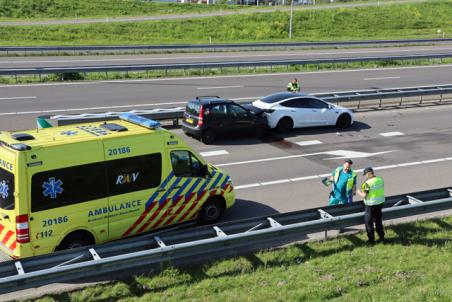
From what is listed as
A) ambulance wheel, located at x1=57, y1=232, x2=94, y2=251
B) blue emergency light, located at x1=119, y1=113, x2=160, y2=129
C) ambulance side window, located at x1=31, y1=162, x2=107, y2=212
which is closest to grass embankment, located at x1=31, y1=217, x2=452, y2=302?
ambulance wheel, located at x1=57, y1=232, x2=94, y2=251

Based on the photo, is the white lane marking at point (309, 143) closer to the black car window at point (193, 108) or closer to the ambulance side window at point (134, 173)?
the black car window at point (193, 108)

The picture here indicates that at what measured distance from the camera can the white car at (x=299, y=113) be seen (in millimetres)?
19344

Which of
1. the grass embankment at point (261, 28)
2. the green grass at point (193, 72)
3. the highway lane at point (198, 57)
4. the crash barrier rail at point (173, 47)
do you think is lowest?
the green grass at point (193, 72)

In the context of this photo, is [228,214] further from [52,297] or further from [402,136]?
[402,136]

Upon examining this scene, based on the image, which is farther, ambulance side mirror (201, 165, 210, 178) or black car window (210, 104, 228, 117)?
black car window (210, 104, 228, 117)

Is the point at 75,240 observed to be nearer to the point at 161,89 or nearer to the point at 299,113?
the point at 299,113

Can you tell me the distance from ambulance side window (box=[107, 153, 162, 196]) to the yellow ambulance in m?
0.02

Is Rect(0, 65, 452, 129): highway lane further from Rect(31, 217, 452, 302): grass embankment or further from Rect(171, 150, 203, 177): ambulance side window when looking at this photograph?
Rect(31, 217, 452, 302): grass embankment

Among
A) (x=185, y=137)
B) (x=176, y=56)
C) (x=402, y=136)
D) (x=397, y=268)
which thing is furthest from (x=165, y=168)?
(x=176, y=56)

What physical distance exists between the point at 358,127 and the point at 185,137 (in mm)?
6910

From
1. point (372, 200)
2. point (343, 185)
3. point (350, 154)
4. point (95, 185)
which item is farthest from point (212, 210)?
point (350, 154)

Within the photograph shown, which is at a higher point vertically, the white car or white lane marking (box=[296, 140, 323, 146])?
the white car

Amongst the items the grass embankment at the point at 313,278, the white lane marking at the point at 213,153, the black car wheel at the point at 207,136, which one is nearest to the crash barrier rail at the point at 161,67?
the black car wheel at the point at 207,136

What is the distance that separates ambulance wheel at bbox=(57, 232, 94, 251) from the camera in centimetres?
923
